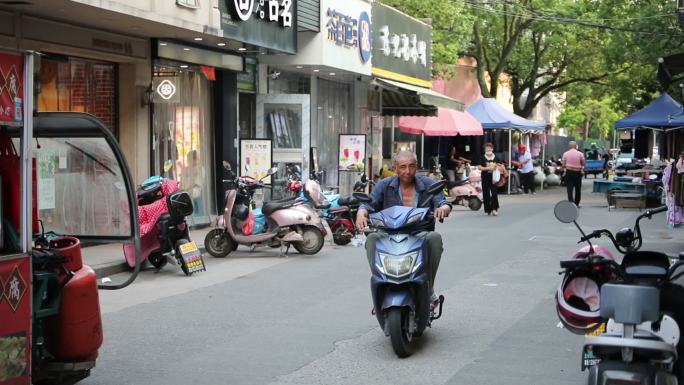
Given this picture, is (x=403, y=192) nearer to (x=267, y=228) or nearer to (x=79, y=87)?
(x=267, y=228)

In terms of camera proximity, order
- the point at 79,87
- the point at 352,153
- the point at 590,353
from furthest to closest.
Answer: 1. the point at 352,153
2. the point at 79,87
3. the point at 590,353

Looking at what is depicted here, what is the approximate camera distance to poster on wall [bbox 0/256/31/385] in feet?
19.6

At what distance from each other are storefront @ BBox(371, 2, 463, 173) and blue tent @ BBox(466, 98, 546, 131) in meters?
2.17

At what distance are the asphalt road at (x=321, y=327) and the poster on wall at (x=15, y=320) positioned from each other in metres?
1.34

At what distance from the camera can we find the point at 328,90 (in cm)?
2791

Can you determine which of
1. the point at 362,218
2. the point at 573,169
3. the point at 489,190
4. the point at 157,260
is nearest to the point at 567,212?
the point at 362,218

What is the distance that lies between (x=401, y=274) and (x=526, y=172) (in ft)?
92.5

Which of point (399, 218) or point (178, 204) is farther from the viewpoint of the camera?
point (178, 204)

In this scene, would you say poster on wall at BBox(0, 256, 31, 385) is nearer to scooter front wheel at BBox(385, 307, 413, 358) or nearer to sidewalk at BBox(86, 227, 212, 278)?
scooter front wheel at BBox(385, 307, 413, 358)

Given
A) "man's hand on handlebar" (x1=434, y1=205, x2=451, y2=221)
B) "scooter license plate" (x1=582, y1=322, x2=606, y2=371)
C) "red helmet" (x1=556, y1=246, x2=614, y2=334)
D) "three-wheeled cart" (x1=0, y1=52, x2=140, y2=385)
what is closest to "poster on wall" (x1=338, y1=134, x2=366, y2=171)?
"man's hand on handlebar" (x1=434, y1=205, x2=451, y2=221)

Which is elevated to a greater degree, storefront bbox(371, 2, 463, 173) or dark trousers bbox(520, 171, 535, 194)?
storefront bbox(371, 2, 463, 173)

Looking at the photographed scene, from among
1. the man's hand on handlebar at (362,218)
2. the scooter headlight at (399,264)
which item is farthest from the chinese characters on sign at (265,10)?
the scooter headlight at (399,264)

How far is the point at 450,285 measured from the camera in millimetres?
12242

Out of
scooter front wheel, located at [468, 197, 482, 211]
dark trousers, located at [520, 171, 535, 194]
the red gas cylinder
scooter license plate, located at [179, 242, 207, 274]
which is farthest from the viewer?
dark trousers, located at [520, 171, 535, 194]
